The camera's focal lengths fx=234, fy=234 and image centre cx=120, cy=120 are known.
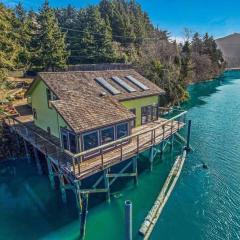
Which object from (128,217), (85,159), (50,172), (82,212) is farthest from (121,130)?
(128,217)

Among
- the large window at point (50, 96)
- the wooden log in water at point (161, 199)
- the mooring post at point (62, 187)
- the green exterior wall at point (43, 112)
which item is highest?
the large window at point (50, 96)

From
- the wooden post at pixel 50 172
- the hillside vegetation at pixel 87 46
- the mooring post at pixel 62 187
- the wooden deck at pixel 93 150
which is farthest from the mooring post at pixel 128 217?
the hillside vegetation at pixel 87 46

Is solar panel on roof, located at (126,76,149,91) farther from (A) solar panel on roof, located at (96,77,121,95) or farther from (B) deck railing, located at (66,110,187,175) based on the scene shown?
(B) deck railing, located at (66,110,187,175)

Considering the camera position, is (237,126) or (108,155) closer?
(108,155)

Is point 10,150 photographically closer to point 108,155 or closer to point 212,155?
point 108,155

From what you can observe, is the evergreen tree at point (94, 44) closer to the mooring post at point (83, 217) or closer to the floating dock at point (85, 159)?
the floating dock at point (85, 159)

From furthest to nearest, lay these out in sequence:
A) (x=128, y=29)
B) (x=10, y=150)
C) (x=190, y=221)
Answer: (x=128, y=29) < (x=10, y=150) < (x=190, y=221)

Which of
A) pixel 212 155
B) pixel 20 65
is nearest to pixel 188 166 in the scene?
pixel 212 155

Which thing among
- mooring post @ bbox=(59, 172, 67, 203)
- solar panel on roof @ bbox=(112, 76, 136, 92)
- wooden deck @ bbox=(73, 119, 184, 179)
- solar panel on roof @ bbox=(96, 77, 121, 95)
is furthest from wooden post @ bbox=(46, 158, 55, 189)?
solar panel on roof @ bbox=(112, 76, 136, 92)
